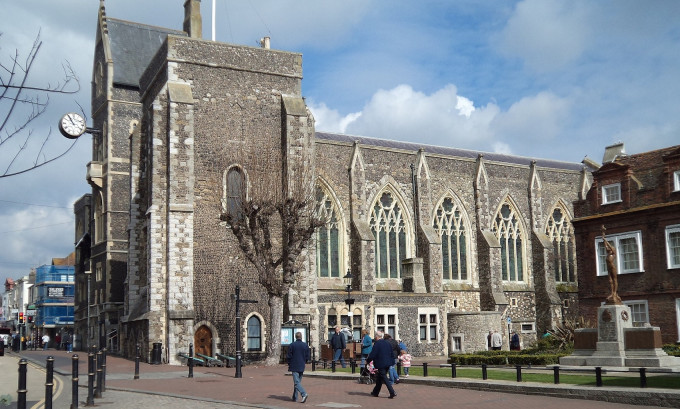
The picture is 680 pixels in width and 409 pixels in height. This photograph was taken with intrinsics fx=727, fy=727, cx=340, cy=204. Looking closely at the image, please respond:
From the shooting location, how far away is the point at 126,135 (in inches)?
1829

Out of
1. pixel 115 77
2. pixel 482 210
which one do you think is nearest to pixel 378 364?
pixel 482 210

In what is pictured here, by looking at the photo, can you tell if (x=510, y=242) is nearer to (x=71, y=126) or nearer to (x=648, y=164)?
(x=648, y=164)

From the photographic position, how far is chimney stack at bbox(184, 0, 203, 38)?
159ft

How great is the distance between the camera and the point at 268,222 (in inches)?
1147

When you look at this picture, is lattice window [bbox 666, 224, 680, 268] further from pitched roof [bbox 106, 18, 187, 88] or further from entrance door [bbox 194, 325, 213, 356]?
pitched roof [bbox 106, 18, 187, 88]

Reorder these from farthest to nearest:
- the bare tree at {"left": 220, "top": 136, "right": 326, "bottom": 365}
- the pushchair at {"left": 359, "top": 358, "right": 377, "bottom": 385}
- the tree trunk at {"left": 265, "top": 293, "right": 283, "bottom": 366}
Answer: the bare tree at {"left": 220, "top": 136, "right": 326, "bottom": 365}, the tree trunk at {"left": 265, "top": 293, "right": 283, "bottom": 366}, the pushchair at {"left": 359, "top": 358, "right": 377, "bottom": 385}

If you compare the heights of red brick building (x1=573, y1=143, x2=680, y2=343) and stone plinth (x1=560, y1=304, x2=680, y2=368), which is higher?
red brick building (x1=573, y1=143, x2=680, y2=343)

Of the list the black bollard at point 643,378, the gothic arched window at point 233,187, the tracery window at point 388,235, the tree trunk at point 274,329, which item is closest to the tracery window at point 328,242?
the tracery window at point 388,235

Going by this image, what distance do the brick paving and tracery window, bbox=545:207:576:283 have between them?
94.3 ft

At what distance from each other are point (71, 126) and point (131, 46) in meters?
11.1

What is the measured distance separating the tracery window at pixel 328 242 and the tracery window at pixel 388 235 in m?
2.65

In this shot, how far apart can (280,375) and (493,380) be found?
828 cm

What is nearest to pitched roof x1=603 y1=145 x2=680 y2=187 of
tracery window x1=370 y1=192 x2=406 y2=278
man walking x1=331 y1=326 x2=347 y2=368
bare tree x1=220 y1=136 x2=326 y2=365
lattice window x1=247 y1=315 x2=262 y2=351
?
tracery window x1=370 y1=192 x2=406 y2=278

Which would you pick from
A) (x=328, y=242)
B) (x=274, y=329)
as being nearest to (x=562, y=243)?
(x=328, y=242)
